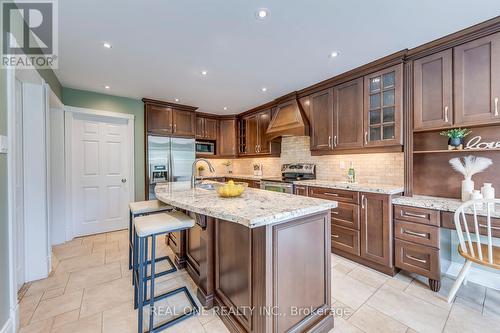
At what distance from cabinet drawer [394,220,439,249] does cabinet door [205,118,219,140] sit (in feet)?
13.9

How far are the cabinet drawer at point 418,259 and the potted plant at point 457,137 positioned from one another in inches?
43.0

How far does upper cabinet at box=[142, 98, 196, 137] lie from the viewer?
13.6 ft

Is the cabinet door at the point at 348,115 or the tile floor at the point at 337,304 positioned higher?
the cabinet door at the point at 348,115

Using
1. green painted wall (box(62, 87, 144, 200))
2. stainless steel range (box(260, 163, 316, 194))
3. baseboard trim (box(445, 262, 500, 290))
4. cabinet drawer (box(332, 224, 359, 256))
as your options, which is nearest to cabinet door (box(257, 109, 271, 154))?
stainless steel range (box(260, 163, 316, 194))

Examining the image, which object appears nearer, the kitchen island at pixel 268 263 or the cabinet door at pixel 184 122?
the kitchen island at pixel 268 263

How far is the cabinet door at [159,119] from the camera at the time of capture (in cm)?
416

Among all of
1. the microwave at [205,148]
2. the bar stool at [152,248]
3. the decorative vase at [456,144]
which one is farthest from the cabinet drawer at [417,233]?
the microwave at [205,148]

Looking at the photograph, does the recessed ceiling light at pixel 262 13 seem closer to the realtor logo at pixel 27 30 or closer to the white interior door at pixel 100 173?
the realtor logo at pixel 27 30

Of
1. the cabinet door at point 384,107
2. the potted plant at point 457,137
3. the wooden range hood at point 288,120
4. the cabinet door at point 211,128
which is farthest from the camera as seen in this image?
the cabinet door at point 211,128

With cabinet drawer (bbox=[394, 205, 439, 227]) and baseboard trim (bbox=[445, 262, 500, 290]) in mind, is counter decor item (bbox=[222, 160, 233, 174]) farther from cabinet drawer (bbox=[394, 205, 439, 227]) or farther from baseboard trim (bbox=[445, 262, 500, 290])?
baseboard trim (bbox=[445, 262, 500, 290])

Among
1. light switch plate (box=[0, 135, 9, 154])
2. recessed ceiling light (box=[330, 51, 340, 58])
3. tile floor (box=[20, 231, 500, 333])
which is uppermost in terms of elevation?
recessed ceiling light (box=[330, 51, 340, 58])

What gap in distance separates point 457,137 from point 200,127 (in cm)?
456

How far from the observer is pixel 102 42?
2186 millimetres

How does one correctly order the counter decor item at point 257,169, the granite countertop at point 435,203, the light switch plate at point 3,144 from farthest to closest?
1. the counter decor item at point 257,169
2. the granite countertop at point 435,203
3. the light switch plate at point 3,144
